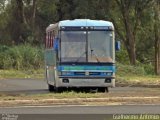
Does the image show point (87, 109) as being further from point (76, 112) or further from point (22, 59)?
point (22, 59)

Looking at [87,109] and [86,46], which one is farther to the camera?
[86,46]

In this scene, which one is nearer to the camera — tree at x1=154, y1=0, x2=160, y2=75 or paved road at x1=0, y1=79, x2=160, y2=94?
paved road at x1=0, y1=79, x2=160, y2=94

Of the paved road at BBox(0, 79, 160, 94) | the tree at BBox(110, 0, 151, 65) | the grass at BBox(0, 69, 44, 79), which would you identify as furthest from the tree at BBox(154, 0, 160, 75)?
the paved road at BBox(0, 79, 160, 94)

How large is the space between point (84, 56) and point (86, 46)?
1.50 feet

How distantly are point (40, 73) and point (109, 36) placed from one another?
22.9 m

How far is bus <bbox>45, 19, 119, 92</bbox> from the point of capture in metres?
25.1

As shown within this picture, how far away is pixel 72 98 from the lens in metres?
21.2

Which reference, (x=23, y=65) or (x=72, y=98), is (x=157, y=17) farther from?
(x=72, y=98)

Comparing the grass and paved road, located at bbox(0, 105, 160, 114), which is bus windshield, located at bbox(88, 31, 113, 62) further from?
the grass

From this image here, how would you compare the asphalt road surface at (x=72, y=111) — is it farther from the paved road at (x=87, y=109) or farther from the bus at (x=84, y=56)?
the bus at (x=84, y=56)

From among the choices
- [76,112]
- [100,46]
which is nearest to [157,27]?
[100,46]

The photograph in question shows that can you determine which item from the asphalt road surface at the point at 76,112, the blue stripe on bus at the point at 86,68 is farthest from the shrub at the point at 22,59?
the asphalt road surface at the point at 76,112

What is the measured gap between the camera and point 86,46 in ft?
82.7

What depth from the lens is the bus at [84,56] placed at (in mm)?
25078
